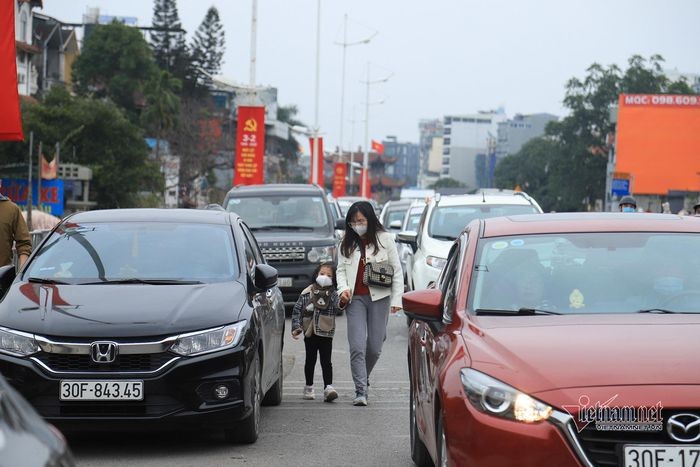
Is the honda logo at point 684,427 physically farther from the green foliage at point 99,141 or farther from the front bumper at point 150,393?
the green foliage at point 99,141

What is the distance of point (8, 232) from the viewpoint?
12164 mm

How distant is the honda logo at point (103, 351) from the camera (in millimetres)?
8430

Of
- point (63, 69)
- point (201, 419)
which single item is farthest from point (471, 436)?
point (63, 69)

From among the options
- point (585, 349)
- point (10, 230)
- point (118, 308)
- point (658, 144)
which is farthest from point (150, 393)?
point (658, 144)

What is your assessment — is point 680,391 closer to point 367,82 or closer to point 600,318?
point 600,318

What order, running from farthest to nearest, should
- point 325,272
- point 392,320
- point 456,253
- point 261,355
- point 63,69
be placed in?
1. point 63,69
2. point 392,320
3. point 325,272
4. point 261,355
5. point 456,253

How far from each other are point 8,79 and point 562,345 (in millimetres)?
9586

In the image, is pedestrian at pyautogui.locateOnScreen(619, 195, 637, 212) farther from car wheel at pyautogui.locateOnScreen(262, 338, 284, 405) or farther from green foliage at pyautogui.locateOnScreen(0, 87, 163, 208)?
green foliage at pyautogui.locateOnScreen(0, 87, 163, 208)

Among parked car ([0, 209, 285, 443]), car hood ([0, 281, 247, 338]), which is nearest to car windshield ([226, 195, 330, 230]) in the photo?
parked car ([0, 209, 285, 443])

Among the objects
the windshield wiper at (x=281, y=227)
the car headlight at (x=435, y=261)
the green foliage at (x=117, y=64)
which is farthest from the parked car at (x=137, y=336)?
the green foliage at (x=117, y=64)

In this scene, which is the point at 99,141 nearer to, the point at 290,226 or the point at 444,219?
the point at 290,226

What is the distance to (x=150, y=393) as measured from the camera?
8484 mm

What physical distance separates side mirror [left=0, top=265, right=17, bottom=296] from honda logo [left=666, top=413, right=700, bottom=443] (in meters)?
5.66

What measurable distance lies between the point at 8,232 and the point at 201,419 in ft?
13.9
